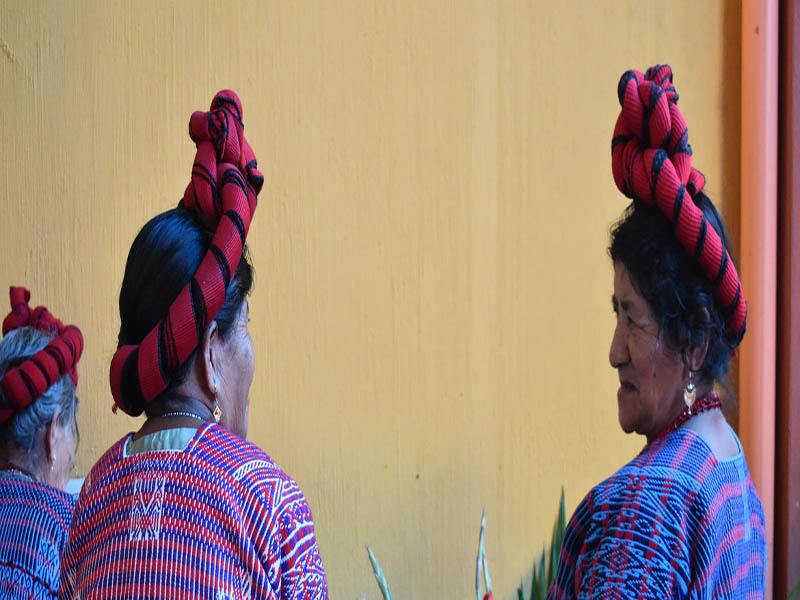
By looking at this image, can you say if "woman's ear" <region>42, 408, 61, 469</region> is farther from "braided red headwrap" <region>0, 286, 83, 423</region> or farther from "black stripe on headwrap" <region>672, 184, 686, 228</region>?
"black stripe on headwrap" <region>672, 184, 686, 228</region>

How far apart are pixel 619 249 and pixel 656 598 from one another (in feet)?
1.99

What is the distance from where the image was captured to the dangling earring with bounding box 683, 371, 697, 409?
1465 millimetres

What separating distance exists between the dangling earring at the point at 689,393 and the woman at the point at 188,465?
2.22ft

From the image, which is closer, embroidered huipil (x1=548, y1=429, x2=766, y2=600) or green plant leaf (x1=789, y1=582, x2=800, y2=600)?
embroidered huipil (x1=548, y1=429, x2=766, y2=600)

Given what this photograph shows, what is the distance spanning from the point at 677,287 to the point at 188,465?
0.85 meters

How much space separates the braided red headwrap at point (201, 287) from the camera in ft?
4.21

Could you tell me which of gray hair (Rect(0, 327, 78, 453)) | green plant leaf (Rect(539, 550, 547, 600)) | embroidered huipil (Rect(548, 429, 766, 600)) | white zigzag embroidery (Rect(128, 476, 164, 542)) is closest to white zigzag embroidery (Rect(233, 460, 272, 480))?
white zigzag embroidery (Rect(128, 476, 164, 542))

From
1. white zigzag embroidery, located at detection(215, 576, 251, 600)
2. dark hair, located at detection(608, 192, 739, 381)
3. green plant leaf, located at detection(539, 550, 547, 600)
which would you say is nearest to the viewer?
white zigzag embroidery, located at detection(215, 576, 251, 600)

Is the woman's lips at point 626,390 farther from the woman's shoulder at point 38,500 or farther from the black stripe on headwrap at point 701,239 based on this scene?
the woman's shoulder at point 38,500

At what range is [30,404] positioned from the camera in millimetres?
2078

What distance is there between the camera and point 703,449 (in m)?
1.40

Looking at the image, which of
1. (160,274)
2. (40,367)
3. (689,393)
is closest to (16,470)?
(40,367)

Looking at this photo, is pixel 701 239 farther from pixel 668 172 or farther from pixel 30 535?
pixel 30 535

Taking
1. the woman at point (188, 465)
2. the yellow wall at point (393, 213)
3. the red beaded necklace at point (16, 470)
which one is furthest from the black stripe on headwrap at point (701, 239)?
the red beaded necklace at point (16, 470)
